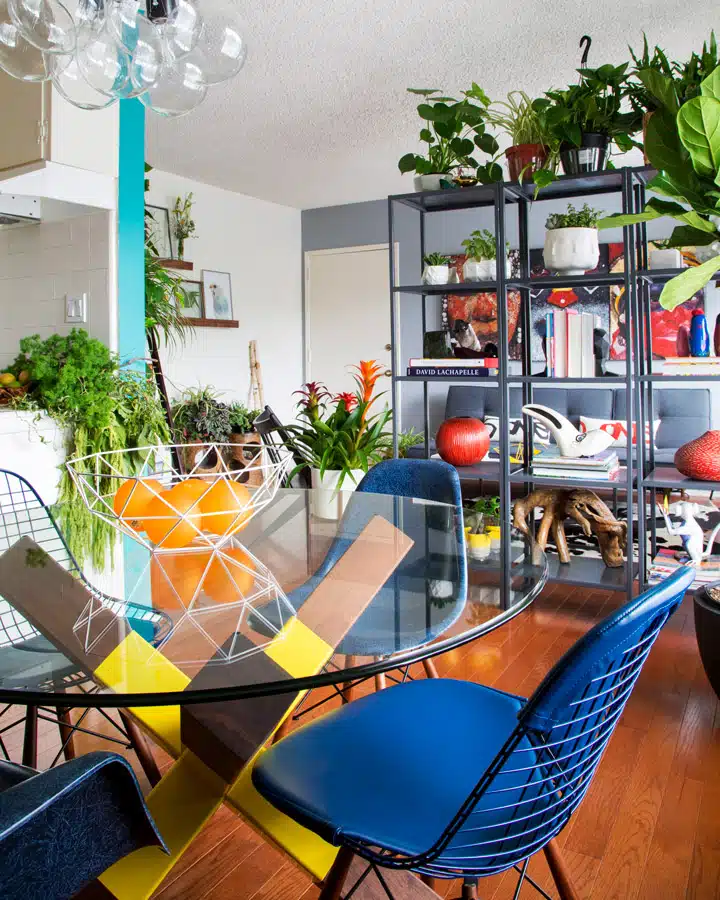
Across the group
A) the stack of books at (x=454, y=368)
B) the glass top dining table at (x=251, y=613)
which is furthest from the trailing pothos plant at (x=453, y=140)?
the glass top dining table at (x=251, y=613)

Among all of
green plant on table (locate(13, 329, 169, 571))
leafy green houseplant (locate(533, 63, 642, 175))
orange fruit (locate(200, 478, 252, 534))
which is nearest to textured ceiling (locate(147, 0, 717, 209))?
leafy green houseplant (locate(533, 63, 642, 175))

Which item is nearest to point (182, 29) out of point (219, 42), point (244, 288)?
point (219, 42)

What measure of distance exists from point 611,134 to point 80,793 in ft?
10.6

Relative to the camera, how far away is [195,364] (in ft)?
21.4

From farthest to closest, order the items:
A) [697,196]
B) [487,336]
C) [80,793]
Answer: [487,336] < [697,196] < [80,793]

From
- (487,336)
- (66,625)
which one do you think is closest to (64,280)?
(66,625)

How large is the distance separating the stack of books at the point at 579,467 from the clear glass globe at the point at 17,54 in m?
2.50

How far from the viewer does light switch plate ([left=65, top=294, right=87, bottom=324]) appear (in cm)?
362

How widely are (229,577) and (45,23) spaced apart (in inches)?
44.4

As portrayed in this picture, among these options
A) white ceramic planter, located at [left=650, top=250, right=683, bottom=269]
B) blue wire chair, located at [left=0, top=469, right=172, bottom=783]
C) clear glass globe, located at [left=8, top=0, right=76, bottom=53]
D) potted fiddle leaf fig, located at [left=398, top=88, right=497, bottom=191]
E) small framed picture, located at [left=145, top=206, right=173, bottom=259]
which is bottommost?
blue wire chair, located at [left=0, top=469, right=172, bottom=783]

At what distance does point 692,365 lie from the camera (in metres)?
3.12

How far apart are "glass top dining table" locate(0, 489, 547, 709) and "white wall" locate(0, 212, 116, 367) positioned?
6.18ft

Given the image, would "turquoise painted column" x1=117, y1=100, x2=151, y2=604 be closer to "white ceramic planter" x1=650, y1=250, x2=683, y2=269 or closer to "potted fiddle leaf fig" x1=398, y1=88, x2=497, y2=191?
"potted fiddle leaf fig" x1=398, y1=88, x2=497, y2=191

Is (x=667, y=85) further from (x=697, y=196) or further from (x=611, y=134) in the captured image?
(x=611, y=134)
